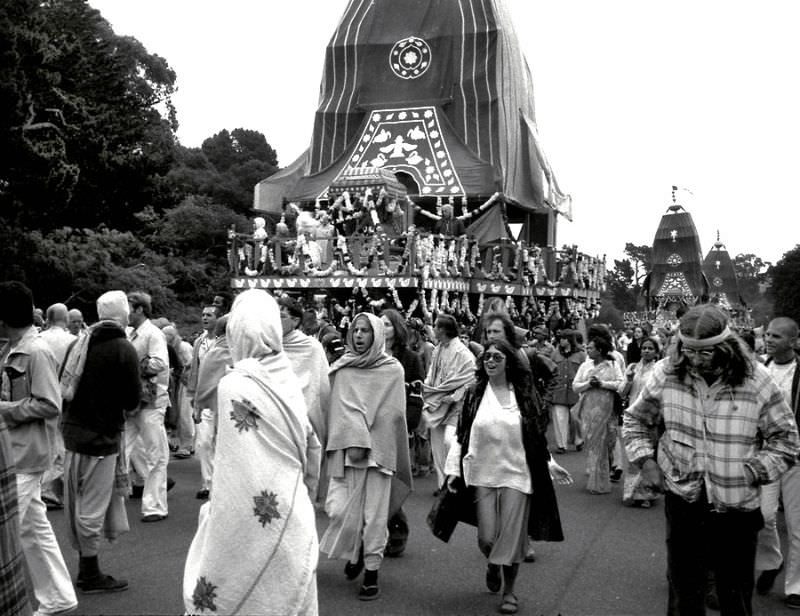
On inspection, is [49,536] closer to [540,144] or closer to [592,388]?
[592,388]

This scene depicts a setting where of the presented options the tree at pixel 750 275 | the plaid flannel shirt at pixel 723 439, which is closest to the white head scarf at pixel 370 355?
the plaid flannel shirt at pixel 723 439

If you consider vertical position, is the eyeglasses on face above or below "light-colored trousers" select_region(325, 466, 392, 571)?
above

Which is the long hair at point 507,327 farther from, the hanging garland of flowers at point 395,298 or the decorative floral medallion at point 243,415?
the hanging garland of flowers at point 395,298

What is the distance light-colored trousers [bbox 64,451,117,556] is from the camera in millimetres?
5566

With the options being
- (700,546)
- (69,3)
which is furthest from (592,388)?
(69,3)

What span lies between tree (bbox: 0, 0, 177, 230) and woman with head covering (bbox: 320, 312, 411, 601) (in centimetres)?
1628

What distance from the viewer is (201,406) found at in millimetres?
7461

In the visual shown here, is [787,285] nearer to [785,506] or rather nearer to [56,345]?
[56,345]

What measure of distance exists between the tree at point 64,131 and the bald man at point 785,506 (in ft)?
57.9

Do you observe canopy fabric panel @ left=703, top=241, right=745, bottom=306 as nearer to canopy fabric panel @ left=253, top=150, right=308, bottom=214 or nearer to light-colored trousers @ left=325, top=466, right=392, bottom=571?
canopy fabric panel @ left=253, top=150, right=308, bottom=214

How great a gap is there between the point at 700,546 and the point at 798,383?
207 cm

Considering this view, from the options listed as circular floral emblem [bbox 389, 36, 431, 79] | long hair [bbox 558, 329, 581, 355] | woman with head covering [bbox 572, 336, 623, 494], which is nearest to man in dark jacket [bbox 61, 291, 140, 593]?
woman with head covering [bbox 572, 336, 623, 494]

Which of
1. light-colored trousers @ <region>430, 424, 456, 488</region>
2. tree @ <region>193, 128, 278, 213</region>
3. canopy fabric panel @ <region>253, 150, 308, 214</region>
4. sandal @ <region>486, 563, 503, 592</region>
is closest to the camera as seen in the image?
sandal @ <region>486, 563, 503, 592</region>

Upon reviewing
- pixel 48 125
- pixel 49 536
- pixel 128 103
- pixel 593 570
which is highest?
pixel 128 103
